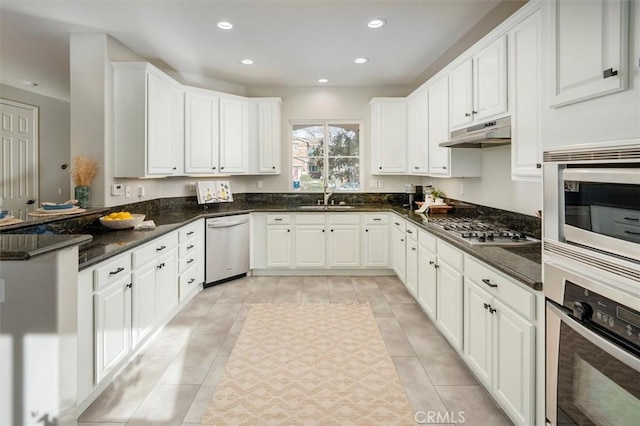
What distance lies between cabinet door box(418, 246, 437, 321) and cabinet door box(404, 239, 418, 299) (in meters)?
0.12

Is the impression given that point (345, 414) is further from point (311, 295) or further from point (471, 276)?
point (311, 295)

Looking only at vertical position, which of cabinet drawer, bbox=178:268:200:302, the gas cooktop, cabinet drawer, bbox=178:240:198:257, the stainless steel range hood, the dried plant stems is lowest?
cabinet drawer, bbox=178:268:200:302

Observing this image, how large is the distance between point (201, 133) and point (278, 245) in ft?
5.73

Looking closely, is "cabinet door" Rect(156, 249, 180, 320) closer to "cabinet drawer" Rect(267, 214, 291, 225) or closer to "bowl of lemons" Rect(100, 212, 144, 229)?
"bowl of lemons" Rect(100, 212, 144, 229)

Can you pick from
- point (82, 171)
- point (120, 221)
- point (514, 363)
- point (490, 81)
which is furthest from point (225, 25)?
point (514, 363)

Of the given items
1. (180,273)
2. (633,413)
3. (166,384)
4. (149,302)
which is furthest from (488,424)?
(180,273)

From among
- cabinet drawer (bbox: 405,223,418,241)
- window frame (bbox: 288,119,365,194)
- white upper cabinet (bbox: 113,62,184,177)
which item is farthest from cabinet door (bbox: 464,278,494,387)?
window frame (bbox: 288,119,365,194)

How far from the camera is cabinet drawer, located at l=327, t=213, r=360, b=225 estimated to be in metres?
4.95

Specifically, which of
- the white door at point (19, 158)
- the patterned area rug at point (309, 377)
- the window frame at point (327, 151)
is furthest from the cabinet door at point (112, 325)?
the white door at point (19, 158)

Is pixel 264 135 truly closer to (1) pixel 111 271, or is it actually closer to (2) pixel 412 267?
(2) pixel 412 267

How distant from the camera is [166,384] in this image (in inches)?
94.7

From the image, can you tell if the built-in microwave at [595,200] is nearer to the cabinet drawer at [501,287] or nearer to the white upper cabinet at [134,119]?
the cabinet drawer at [501,287]

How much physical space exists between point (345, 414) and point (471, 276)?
1.13m

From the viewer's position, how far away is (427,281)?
3.33 meters
